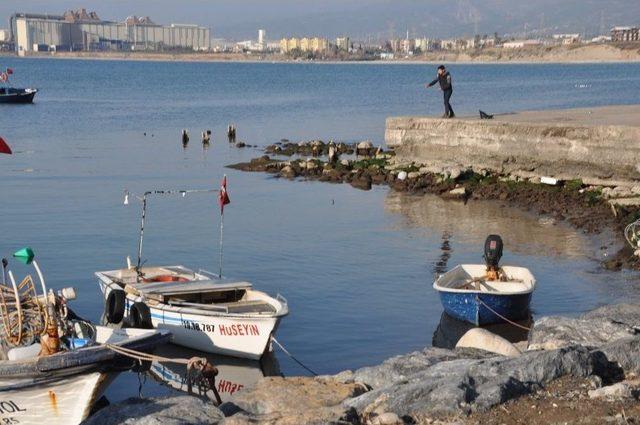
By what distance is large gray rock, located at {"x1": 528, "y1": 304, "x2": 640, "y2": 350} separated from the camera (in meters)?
13.3

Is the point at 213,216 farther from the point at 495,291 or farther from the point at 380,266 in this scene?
the point at 495,291

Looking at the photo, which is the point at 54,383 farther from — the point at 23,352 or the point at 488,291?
the point at 488,291

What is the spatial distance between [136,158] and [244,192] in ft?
36.2

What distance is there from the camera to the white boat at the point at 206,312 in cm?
1545

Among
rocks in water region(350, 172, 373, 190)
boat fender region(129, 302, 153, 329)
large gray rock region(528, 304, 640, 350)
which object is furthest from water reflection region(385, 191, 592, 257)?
boat fender region(129, 302, 153, 329)

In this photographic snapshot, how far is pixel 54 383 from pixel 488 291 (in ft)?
26.0

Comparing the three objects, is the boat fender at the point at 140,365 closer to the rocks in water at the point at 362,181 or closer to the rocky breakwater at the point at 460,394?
the rocky breakwater at the point at 460,394

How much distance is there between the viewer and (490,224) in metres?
26.2

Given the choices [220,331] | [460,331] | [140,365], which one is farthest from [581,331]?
[140,365]

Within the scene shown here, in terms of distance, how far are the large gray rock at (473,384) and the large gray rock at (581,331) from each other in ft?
6.83

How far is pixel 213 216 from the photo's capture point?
27.8 metres

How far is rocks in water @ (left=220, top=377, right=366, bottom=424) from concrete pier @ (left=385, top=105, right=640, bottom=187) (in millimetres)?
17734

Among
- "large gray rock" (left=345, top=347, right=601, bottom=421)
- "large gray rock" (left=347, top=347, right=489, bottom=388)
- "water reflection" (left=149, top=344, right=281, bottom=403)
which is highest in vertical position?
"large gray rock" (left=345, top=347, right=601, bottom=421)

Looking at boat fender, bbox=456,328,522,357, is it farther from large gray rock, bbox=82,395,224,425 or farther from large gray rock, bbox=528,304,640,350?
large gray rock, bbox=82,395,224,425
